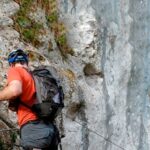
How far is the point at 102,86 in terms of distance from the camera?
10.0 meters

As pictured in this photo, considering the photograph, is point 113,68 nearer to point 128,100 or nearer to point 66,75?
point 128,100

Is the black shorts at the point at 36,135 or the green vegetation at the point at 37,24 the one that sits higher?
the green vegetation at the point at 37,24

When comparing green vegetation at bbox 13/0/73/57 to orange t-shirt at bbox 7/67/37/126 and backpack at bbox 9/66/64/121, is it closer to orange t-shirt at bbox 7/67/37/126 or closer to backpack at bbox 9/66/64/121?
backpack at bbox 9/66/64/121

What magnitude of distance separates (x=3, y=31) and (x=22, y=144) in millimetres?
2719

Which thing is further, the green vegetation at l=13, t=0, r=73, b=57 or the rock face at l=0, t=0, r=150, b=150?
the rock face at l=0, t=0, r=150, b=150

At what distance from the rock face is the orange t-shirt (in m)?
2.70

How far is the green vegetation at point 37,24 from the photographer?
8648 millimetres

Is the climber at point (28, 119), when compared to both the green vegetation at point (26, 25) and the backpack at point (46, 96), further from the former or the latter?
the green vegetation at point (26, 25)

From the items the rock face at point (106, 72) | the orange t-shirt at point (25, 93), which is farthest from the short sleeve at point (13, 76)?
the rock face at point (106, 72)

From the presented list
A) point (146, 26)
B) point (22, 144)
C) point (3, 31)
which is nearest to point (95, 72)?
point (146, 26)

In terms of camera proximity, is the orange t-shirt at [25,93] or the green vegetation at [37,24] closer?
the orange t-shirt at [25,93]

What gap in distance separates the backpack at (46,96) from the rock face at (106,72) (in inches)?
101

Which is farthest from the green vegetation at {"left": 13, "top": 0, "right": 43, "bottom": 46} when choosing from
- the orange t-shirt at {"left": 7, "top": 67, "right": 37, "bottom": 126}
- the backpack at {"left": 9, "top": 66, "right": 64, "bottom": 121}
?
the orange t-shirt at {"left": 7, "top": 67, "right": 37, "bottom": 126}

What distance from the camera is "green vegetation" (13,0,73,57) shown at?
28.4ft
